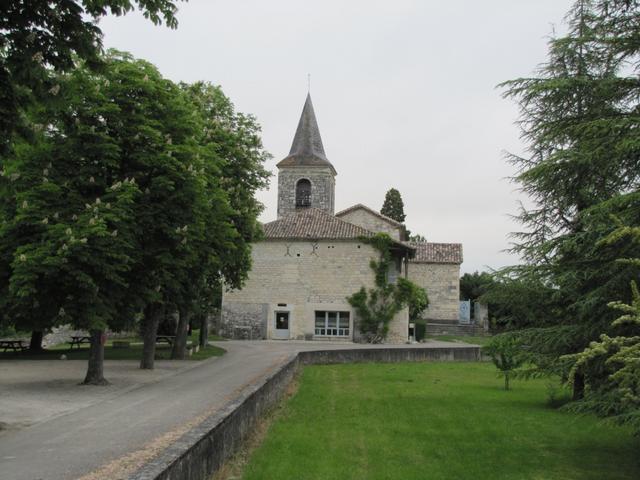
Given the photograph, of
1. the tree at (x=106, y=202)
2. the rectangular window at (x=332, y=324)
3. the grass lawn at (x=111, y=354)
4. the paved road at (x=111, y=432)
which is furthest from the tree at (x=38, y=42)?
the rectangular window at (x=332, y=324)

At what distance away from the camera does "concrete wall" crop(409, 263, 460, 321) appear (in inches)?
2125

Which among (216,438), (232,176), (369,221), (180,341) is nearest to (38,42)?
(216,438)

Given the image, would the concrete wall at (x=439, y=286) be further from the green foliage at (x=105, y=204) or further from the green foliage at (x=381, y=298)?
the green foliage at (x=105, y=204)

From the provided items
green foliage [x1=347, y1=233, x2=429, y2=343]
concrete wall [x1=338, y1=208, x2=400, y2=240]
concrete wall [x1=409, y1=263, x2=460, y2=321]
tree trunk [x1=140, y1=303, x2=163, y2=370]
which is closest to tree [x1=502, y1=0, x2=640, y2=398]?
tree trunk [x1=140, y1=303, x2=163, y2=370]

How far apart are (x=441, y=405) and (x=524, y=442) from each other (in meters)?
4.44

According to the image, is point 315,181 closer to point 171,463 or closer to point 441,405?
point 441,405

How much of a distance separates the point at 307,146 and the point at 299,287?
2037 cm

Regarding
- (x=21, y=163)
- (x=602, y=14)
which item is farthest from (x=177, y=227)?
(x=602, y=14)

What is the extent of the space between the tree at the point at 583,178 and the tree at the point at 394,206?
55.3 metres

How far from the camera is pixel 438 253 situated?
5519cm

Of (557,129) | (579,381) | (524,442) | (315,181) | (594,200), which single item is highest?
(315,181)

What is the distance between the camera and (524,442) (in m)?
11.7

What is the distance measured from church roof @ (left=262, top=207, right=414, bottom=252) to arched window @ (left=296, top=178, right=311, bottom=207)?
12999mm

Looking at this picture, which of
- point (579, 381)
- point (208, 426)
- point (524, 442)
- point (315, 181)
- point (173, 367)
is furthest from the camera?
point (315, 181)
